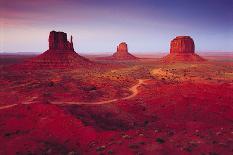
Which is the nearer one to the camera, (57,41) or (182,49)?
(57,41)

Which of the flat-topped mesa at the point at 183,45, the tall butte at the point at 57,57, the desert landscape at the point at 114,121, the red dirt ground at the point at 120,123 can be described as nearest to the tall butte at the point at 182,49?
the flat-topped mesa at the point at 183,45

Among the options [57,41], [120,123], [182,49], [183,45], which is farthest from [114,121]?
[183,45]

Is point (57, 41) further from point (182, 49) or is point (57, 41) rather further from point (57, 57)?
point (182, 49)

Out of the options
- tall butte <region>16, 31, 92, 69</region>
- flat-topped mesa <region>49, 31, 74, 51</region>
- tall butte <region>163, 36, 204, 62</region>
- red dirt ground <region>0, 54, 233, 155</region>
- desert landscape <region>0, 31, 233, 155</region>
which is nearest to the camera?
red dirt ground <region>0, 54, 233, 155</region>

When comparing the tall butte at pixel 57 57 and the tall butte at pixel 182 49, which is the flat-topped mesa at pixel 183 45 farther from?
the tall butte at pixel 57 57

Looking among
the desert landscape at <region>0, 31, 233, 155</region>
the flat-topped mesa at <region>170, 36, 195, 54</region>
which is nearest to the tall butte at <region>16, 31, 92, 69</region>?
the desert landscape at <region>0, 31, 233, 155</region>

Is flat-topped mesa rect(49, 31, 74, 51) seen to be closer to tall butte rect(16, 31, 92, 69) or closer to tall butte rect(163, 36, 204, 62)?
tall butte rect(16, 31, 92, 69)

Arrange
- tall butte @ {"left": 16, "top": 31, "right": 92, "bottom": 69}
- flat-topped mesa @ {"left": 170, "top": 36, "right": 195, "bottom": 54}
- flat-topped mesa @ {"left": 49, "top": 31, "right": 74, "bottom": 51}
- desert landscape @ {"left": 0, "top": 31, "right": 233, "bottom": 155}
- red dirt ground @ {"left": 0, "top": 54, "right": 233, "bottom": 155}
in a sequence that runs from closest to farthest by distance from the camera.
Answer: red dirt ground @ {"left": 0, "top": 54, "right": 233, "bottom": 155}, desert landscape @ {"left": 0, "top": 31, "right": 233, "bottom": 155}, tall butte @ {"left": 16, "top": 31, "right": 92, "bottom": 69}, flat-topped mesa @ {"left": 49, "top": 31, "right": 74, "bottom": 51}, flat-topped mesa @ {"left": 170, "top": 36, "right": 195, "bottom": 54}

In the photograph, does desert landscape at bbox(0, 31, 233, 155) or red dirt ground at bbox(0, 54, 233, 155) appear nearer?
red dirt ground at bbox(0, 54, 233, 155)

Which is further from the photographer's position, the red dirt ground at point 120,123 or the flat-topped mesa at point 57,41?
the flat-topped mesa at point 57,41
